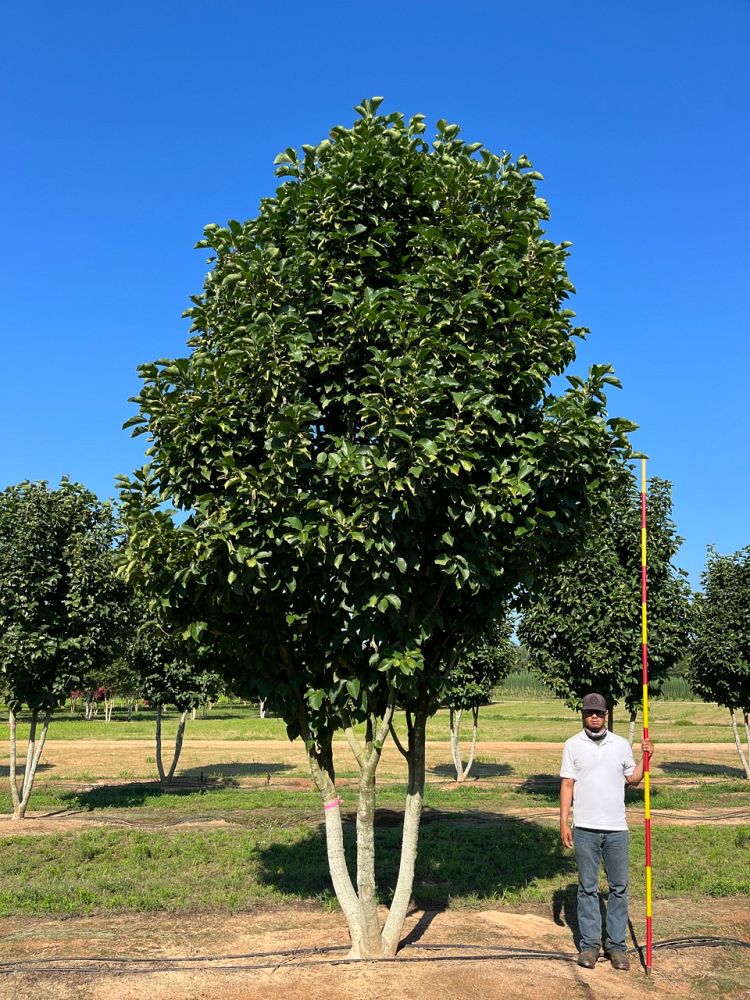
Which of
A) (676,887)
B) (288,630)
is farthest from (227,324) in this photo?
(676,887)

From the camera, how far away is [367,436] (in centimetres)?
725

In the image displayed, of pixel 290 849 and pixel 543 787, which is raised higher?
pixel 290 849

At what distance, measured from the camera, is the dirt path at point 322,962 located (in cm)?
669

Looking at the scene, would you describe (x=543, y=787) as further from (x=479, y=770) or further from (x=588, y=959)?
(x=588, y=959)

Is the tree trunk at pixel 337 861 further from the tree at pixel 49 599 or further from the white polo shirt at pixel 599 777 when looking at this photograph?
the tree at pixel 49 599

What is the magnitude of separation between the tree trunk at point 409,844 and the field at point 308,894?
0.25 meters

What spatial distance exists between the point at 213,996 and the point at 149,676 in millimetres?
15333

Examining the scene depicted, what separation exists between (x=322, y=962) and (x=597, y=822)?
109 inches

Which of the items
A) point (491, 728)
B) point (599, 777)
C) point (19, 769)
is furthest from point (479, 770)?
point (491, 728)

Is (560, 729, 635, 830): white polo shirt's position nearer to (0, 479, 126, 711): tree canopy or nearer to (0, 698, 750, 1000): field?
(0, 698, 750, 1000): field

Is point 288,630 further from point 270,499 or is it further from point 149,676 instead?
point 149,676

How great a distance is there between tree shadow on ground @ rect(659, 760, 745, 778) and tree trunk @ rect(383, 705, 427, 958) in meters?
20.6

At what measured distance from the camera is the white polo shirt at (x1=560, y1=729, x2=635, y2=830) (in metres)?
7.40

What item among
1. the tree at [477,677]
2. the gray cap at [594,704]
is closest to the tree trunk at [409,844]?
the gray cap at [594,704]
